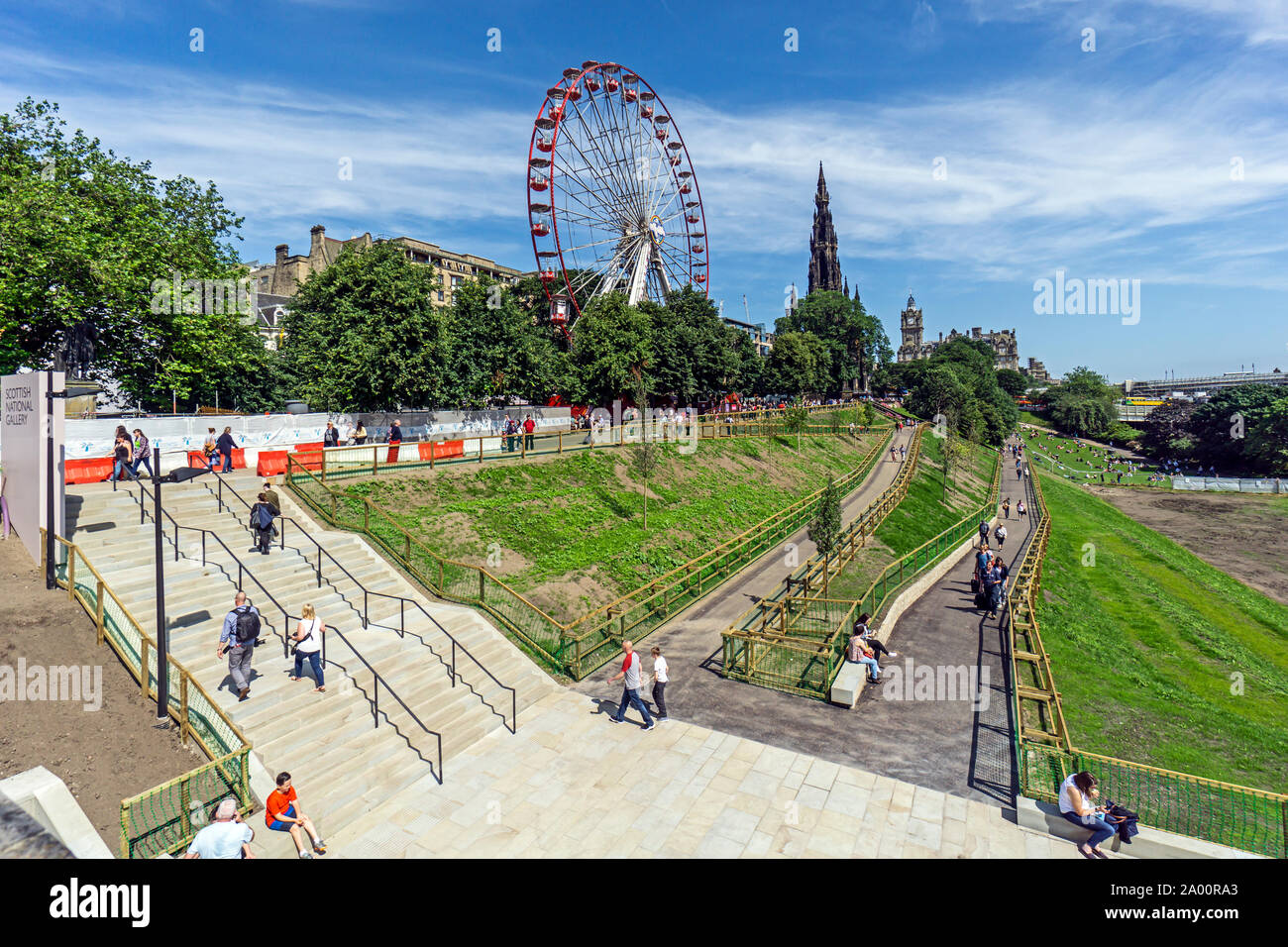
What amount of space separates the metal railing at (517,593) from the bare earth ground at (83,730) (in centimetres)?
650

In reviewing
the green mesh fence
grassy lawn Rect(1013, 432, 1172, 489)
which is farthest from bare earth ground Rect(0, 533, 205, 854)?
grassy lawn Rect(1013, 432, 1172, 489)

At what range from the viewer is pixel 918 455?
48656 millimetres

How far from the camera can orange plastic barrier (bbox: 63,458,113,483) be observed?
18.0 meters

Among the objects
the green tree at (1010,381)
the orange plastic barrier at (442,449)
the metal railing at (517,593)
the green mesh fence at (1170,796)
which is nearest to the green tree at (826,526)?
the metal railing at (517,593)

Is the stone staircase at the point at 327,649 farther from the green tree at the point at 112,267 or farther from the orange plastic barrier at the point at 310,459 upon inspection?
the green tree at the point at 112,267

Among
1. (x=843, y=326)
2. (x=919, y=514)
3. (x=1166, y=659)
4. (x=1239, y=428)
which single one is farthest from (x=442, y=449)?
(x=1239, y=428)

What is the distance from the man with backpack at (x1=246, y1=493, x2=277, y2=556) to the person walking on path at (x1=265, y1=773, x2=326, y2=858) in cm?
858

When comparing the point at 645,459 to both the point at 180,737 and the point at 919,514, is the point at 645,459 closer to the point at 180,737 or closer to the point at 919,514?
the point at 919,514

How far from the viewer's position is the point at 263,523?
1495 centimetres

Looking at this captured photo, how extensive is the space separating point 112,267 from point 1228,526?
7941cm

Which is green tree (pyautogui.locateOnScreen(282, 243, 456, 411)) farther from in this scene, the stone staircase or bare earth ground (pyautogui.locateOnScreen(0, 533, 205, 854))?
bare earth ground (pyautogui.locateOnScreen(0, 533, 205, 854))
